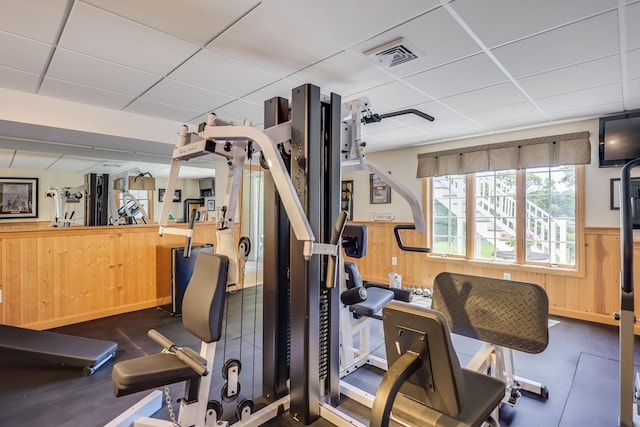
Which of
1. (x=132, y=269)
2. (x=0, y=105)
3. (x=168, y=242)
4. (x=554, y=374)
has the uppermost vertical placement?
(x=0, y=105)

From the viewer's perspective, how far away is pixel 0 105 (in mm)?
2770

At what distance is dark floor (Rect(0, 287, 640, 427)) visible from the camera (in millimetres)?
2039

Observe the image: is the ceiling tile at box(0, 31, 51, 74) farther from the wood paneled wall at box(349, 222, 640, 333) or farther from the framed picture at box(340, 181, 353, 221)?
the wood paneled wall at box(349, 222, 640, 333)

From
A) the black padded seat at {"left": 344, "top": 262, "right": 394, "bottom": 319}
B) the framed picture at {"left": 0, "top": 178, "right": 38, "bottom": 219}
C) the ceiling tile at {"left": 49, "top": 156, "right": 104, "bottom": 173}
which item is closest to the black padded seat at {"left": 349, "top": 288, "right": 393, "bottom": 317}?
the black padded seat at {"left": 344, "top": 262, "right": 394, "bottom": 319}

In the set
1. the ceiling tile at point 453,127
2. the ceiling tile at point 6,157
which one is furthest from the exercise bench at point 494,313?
the ceiling tile at point 6,157

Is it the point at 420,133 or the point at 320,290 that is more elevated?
the point at 420,133

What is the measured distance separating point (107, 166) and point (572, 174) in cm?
626

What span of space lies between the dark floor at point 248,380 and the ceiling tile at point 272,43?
1.61m

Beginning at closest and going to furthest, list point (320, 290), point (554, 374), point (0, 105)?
point (320, 290) < point (554, 374) < point (0, 105)

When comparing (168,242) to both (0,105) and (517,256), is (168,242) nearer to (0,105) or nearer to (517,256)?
(0,105)

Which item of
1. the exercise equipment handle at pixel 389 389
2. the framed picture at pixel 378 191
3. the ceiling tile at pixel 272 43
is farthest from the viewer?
the framed picture at pixel 378 191

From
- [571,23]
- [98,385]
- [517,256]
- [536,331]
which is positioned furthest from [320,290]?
[517,256]

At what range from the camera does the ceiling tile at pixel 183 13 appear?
1.66 m

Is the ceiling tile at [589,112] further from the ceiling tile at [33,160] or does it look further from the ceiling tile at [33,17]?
the ceiling tile at [33,160]
